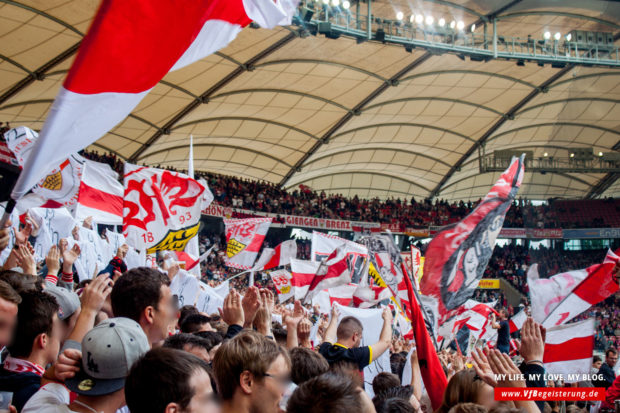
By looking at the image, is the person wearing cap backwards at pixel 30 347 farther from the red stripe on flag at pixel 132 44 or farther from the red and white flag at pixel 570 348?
the red and white flag at pixel 570 348

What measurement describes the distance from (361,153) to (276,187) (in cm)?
588

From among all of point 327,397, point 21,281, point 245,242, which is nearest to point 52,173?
point 21,281

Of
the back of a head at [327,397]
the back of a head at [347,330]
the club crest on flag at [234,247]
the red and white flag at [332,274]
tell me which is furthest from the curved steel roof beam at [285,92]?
the back of a head at [327,397]

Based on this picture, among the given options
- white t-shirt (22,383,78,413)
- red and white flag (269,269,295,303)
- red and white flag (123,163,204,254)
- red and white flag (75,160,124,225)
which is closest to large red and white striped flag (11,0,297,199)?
white t-shirt (22,383,78,413)

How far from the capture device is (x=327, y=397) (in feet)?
7.73

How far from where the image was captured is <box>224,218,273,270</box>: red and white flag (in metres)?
13.5

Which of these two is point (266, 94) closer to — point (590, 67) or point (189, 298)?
point (590, 67)

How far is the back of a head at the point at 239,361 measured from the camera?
9.50ft

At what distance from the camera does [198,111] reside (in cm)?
2880

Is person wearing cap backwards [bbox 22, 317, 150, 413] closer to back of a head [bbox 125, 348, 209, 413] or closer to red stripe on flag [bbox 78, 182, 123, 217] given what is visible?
back of a head [bbox 125, 348, 209, 413]

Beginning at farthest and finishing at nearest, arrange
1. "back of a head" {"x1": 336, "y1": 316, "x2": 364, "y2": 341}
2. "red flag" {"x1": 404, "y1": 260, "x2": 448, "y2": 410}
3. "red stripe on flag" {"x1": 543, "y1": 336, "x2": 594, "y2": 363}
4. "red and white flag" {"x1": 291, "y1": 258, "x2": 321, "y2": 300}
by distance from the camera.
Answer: "red and white flag" {"x1": 291, "y1": 258, "x2": 321, "y2": 300} < "back of a head" {"x1": 336, "y1": 316, "x2": 364, "y2": 341} < "red stripe on flag" {"x1": 543, "y1": 336, "x2": 594, "y2": 363} < "red flag" {"x1": 404, "y1": 260, "x2": 448, "y2": 410}

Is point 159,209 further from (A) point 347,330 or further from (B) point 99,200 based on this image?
(A) point 347,330

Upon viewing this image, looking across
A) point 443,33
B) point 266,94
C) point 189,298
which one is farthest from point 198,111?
point 189,298

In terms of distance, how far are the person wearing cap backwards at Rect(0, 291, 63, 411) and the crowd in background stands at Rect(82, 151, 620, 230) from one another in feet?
91.1
